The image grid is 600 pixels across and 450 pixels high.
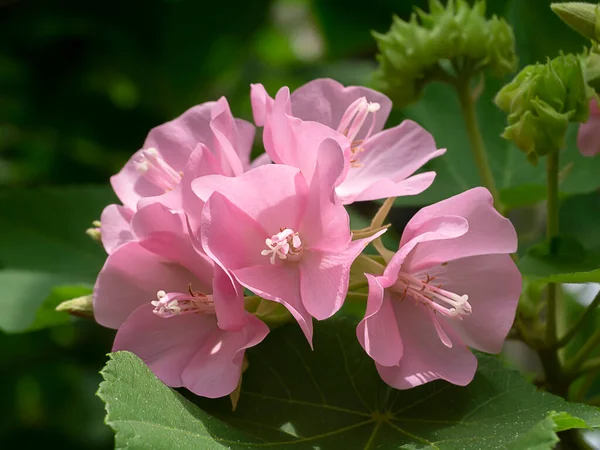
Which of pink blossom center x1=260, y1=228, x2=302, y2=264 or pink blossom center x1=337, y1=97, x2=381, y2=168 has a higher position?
pink blossom center x1=337, y1=97, x2=381, y2=168

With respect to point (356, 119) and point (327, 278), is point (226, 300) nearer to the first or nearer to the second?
point (327, 278)

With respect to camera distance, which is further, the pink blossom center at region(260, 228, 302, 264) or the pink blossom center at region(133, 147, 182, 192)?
the pink blossom center at region(133, 147, 182, 192)

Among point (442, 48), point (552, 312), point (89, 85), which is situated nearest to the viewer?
point (552, 312)

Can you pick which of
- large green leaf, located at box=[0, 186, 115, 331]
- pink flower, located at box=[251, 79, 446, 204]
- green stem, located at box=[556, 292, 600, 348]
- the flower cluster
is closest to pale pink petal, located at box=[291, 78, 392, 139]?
pink flower, located at box=[251, 79, 446, 204]

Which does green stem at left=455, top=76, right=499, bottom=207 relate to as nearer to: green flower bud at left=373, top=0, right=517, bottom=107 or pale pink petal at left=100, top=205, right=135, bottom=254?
green flower bud at left=373, top=0, right=517, bottom=107

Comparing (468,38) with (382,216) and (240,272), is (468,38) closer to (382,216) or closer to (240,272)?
(382,216)

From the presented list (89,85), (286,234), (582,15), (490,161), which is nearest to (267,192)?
(286,234)

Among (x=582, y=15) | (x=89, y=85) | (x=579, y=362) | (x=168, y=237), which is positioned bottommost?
(x=89, y=85)
